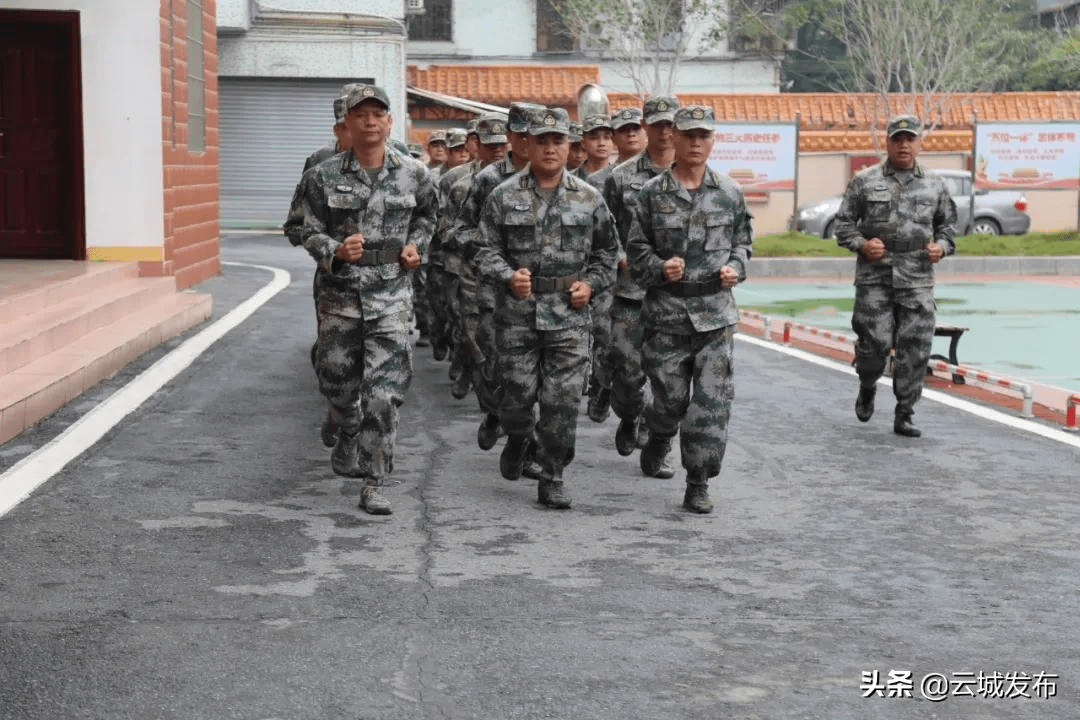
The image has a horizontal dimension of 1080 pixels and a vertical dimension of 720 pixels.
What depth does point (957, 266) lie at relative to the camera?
2691 cm

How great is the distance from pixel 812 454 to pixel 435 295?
14.6ft

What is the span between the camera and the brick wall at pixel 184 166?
18359 millimetres

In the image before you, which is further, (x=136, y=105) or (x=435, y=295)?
(x=136, y=105)

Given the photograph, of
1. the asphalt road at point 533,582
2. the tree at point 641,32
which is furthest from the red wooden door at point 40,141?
the tree at point 641,32

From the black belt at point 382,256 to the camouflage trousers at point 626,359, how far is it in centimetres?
180

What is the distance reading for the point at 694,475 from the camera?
8.35 metres

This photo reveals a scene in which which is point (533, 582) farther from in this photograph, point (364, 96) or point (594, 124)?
point (594, 124)

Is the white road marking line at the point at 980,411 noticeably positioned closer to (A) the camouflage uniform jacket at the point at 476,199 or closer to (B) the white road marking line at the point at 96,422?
(A) the camouflage uniform jacket at the point at 476,199

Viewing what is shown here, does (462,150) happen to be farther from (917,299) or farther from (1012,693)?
(1012,693)

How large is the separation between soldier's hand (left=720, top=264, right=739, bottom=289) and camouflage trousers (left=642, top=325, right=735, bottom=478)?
8.4 inches

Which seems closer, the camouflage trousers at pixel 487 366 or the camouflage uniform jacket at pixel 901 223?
the camouflage trousers at pixel 487 366

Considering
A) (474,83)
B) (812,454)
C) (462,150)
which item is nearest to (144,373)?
(462,150)

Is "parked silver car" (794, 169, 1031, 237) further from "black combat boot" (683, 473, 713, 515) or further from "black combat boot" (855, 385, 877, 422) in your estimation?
"black combat boot" (683, 473, 713, 515)

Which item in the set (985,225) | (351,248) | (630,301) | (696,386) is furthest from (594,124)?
(985,225)
